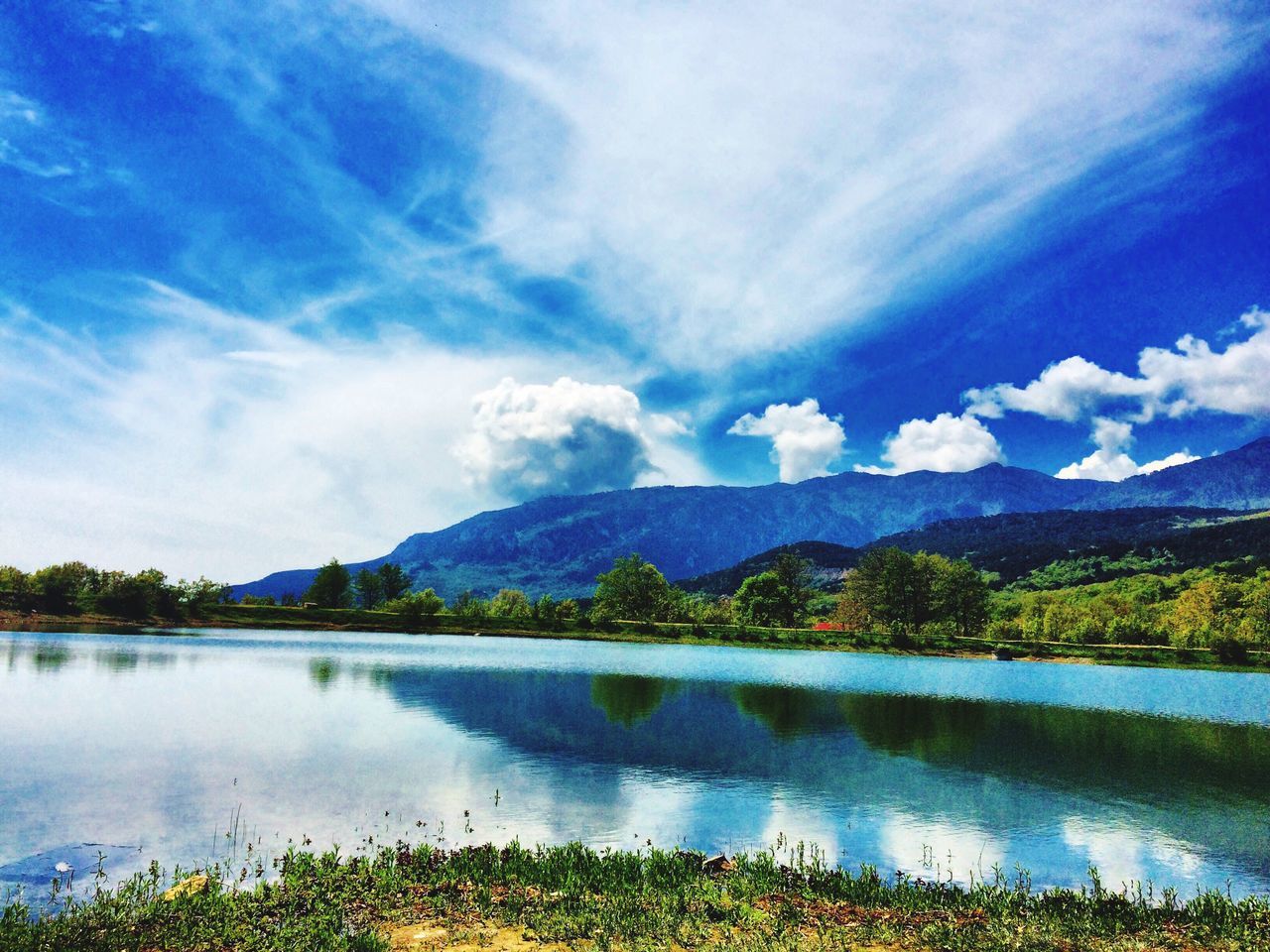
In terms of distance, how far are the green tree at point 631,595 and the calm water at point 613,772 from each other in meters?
111

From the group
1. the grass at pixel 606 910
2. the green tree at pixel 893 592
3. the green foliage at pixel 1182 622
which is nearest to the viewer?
the grass at pixel 606 910

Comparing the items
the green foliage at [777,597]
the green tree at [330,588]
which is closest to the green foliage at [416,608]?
the green tree at [330,588]

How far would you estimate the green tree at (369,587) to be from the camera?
193 metres

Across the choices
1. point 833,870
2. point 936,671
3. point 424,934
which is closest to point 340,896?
point 424,934

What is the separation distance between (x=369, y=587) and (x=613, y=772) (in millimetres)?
179971

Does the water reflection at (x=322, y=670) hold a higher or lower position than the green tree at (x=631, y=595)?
lower

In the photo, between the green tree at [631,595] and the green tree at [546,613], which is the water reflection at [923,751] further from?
the green tree at [631,595]

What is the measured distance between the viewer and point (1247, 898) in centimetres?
1662

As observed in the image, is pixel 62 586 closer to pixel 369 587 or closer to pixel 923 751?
pixel 369 587

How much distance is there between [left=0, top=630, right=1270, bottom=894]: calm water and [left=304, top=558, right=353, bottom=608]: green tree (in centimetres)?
11247

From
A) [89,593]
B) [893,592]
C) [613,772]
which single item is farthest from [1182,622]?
[89,593]

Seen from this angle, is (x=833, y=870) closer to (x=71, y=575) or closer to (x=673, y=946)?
(x=673, y=946)

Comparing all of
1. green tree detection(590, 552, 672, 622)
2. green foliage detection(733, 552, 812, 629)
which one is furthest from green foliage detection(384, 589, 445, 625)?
green foliage detection(733, 552, 812, 629)

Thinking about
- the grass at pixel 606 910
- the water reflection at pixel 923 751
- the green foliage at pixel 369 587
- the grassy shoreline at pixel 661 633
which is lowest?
the grassy shoreline at pixel 661 633
